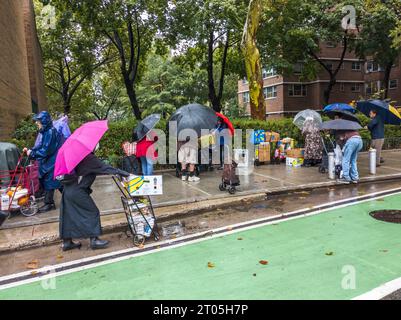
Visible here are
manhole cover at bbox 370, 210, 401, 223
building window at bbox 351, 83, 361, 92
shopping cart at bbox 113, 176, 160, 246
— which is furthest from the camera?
building window at bbox 351, 83, 361, 92

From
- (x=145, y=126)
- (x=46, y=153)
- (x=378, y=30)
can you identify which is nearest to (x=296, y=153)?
(x=145, y=126)

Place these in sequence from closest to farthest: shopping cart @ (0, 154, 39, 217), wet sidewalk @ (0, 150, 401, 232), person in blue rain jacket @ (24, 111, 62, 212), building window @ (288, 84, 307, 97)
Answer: shopping cart @ (0, 154, 39, 217), person in blue rain jacket @ (24, 111, 62, 212), wet sidewalk @ (0, 150, 401, 232), building window @ (288, 84, 307, 97)

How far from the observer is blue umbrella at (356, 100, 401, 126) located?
10.8 metres

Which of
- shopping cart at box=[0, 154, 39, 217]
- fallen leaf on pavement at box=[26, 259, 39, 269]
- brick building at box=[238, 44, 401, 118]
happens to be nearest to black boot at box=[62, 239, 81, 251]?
fallen leaf on pavement at box=[26, 259, 39, 269]

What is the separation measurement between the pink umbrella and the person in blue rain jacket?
223cm

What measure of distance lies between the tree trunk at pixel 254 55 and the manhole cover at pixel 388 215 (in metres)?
8.11

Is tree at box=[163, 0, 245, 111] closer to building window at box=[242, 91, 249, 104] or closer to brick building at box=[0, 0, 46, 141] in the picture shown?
brick building at box=[0, 0, 46, 141]

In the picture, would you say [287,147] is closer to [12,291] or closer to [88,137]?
[88,137]

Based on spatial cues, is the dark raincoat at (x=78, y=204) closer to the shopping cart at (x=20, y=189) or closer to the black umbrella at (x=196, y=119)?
the shopping cart at (x=20, y=189)

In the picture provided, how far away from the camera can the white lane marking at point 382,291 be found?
12.1ft

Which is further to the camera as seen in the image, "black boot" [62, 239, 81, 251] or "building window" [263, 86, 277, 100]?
"building window" [263, 86, 277, 100]

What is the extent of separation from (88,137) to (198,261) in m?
2.35

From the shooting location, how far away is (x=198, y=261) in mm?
4824

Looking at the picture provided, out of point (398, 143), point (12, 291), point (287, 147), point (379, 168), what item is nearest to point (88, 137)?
point (12, 291)
